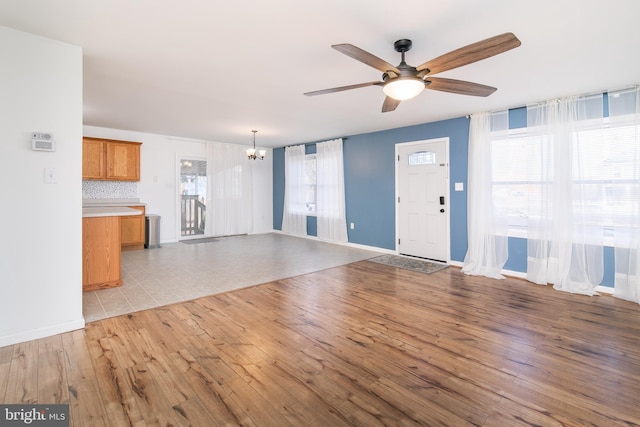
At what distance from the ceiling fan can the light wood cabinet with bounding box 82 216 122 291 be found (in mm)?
3247

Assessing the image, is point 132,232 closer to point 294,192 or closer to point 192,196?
point 192,196

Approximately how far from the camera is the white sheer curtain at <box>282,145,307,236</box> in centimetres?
789

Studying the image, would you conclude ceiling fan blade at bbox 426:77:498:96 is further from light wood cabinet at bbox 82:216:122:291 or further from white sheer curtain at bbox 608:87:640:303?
light wood cabinet at bbox 82:216:122:291

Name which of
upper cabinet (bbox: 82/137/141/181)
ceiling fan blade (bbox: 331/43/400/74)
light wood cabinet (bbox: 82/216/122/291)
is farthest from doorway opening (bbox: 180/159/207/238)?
ceiling fan blade (bbox: 331/43/400/74)

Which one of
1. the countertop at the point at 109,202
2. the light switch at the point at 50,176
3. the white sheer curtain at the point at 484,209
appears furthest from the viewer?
the countertop at the point at 109,202

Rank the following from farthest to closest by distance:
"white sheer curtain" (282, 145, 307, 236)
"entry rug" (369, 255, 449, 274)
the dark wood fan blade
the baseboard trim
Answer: "white sheer curtain" (282, 145, 307, 236), "entry rug" (369, 255, 449, 274), the baseboard trim, the dark wood fan blade

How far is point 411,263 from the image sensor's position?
5.28 metres

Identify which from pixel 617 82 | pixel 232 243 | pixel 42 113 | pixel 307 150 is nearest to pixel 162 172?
pixel 232 243

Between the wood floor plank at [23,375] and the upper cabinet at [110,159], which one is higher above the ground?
the upper cabinet at [110,159]

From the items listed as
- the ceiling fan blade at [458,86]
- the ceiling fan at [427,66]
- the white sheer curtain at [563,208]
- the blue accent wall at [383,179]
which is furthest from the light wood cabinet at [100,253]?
the white sheer curtain at [563,208]

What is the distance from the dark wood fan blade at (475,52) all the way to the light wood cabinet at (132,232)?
20.2ft

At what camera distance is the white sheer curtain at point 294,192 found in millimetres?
7887

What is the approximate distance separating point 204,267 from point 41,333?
7.80ft

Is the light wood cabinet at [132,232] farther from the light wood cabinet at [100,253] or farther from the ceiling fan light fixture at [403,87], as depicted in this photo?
the ceiling fan light fixture at [403,87]
